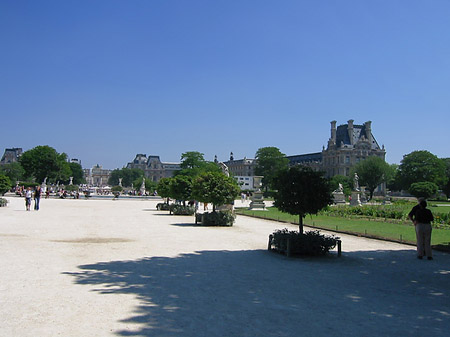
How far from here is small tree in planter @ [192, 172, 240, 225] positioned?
20.6m

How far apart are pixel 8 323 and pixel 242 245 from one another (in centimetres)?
917

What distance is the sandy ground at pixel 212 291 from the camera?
5625mm

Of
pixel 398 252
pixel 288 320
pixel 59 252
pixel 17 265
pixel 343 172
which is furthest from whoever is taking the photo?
pixel 343 172

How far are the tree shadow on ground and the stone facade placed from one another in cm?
11339

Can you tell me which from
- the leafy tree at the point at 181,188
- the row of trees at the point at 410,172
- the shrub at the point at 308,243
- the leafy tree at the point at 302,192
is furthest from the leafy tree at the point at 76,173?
the shrub at the point at 308,243

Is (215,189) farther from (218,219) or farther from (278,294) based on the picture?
(278,294)

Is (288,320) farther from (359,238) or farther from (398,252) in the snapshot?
(359,238)

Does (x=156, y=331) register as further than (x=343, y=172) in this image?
No

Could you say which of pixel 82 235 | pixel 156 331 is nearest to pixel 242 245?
pixel 82 235

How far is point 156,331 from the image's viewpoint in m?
5.32

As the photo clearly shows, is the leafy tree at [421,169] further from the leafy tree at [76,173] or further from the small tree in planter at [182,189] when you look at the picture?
the leafy tree at [76,173]

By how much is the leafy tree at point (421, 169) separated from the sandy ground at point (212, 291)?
245 feet

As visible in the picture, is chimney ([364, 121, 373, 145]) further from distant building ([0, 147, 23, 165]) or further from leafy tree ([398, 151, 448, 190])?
distant building ([0, 147, 23, 165])

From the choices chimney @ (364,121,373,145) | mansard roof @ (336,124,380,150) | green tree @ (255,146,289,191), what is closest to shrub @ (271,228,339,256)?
green tree @ (255,146,289,191)
